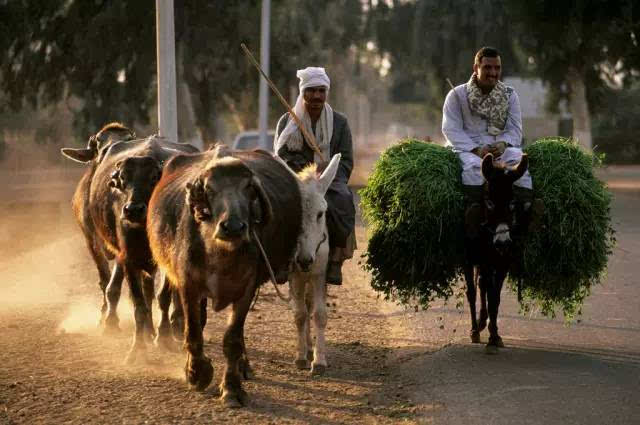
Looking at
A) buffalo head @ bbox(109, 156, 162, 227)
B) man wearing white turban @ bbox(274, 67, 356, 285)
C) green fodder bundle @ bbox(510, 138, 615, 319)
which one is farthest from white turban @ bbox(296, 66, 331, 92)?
green fodder bundle @ bbox(510, 138, 615, 319)

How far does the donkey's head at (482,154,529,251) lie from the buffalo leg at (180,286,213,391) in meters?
2.53

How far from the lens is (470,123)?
9.66 m

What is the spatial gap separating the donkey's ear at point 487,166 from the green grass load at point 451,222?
1.13 ft

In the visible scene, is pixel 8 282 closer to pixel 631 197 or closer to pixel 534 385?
pixel 534 385

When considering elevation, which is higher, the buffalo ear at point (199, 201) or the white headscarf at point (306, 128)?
the white headscarf at point (306, 128)

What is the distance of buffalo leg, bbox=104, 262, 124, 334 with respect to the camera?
1055 cm

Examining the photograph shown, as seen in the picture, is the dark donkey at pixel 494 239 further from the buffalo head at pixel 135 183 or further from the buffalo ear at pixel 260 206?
the buffalo head at pixel 135 183

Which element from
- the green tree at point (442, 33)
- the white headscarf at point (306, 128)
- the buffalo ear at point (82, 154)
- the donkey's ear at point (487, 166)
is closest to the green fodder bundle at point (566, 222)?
the donkey's ear at point (487, 166)

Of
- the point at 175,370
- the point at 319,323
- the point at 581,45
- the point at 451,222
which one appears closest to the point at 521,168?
the point at 451,222

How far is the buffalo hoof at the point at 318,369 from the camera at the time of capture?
8.48 metres

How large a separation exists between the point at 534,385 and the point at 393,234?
79.5 inches

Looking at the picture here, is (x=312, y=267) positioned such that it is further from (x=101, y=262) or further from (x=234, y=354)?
(x=101, y=262)

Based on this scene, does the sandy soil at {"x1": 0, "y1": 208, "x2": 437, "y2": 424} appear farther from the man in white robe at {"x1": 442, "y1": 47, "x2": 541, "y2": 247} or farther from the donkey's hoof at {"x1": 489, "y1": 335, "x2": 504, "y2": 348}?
the man in white robe at {"x1": 442, "y1": 47, "x2": 541, "y2": 247}

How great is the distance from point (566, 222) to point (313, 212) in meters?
2.14
